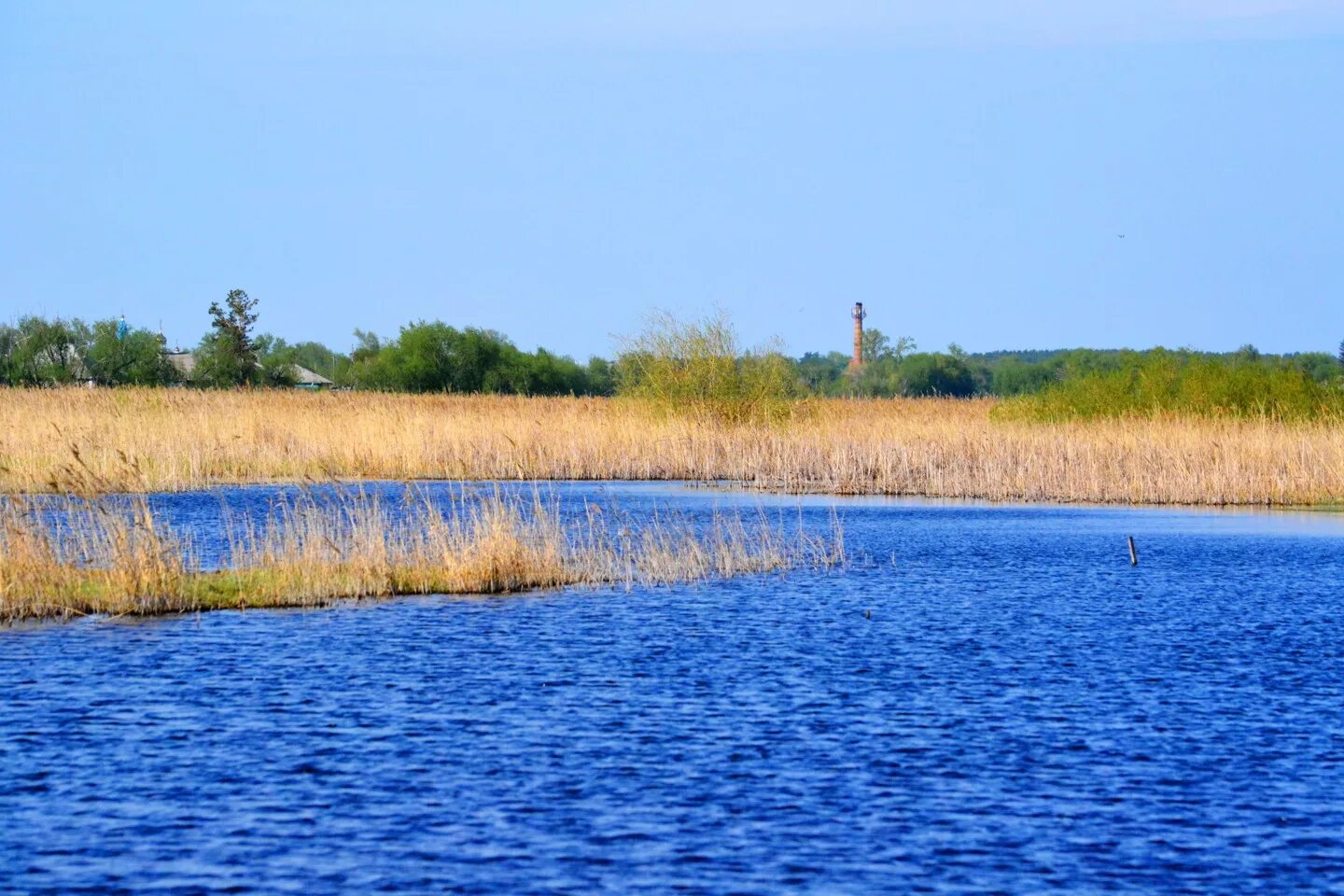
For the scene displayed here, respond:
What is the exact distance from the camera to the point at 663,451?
25844 millimetres

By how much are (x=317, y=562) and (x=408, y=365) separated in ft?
155

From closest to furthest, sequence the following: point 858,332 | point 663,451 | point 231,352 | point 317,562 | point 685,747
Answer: point 685,747 → point 317,562 → point 663,451 → point 231,352 → point 858,332

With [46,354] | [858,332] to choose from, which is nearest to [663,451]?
[46,354]

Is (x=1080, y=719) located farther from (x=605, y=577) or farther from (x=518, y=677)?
(x=605, y=577)

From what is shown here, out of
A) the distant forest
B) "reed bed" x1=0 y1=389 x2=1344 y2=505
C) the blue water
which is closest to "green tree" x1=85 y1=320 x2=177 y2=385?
the distant forest

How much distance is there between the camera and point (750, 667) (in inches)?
354

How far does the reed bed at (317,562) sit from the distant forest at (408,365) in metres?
17.2

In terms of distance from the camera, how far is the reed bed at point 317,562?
1068cm

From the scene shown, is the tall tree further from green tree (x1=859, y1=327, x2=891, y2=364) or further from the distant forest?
green tree (x1=859, y1=327, x2=891, y2=364)

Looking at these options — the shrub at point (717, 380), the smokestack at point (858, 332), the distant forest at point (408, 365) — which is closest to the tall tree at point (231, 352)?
Result: the distant forest at point (408, 365)

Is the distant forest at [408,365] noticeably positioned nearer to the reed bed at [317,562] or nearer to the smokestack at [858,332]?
the smokestack at [858,332]

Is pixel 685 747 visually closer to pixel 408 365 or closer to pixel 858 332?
pixel 408 365

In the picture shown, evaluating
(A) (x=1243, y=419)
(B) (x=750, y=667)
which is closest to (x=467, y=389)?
(A) (x=1243, y=419)

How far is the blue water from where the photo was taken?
5.42m
